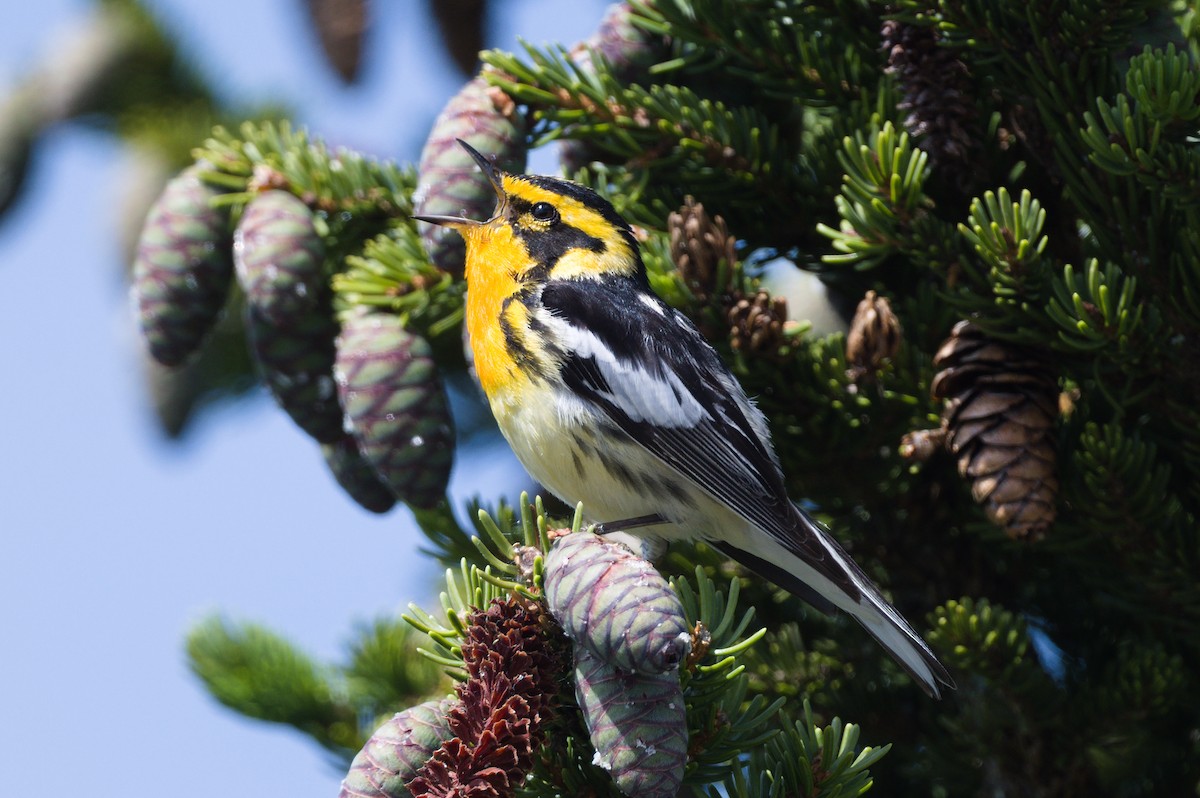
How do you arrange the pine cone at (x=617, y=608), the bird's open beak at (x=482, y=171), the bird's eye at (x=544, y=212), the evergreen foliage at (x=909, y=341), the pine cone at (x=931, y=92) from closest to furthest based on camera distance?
the pine cone at (x=617, y=608), the evergreen foliage at (x=909, y=341), the pine cone at (x=931, y=92), the bird's open beak at (x=482, y=171), the bird's eye at (x=544, y=212)

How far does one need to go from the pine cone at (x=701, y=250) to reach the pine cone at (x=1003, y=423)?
0.35m

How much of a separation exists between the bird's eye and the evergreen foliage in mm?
116

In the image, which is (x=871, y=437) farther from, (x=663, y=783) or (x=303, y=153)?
(x=303, y=153)

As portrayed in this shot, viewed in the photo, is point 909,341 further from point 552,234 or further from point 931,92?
point 552,234

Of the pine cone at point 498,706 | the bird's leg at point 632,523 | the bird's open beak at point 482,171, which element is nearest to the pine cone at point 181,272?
the bird's open beak at point 482,171

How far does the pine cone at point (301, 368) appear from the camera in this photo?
2.03 metres

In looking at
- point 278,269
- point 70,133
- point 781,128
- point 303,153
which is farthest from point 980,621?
point 70,133

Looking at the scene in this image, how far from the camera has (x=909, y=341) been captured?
1996mm

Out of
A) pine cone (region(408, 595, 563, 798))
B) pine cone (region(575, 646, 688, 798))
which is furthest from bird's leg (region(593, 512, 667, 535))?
pine cone (region(575, 646, 688, 798))

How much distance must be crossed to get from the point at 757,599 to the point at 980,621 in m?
0.52

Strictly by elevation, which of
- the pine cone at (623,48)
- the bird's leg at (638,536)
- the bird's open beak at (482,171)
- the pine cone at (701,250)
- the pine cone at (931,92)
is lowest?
the bird's leg at (638,536)

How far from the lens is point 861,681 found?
79.5 inches

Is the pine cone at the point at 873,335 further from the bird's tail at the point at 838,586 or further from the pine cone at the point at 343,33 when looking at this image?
the pine cone at the point at 343,33

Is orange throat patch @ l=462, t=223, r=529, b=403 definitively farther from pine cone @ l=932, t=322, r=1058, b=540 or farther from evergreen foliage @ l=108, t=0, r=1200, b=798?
pine cone @ l=932, t=322, r=1058, b=540
